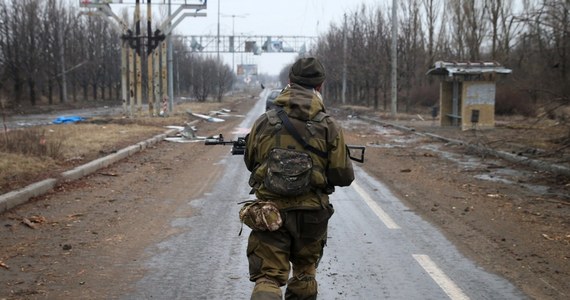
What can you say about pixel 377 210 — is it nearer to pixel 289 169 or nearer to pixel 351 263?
pixel 351 263

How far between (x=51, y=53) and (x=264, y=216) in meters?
54.2

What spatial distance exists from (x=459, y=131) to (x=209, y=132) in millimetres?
10380

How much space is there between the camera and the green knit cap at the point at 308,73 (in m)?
3.71

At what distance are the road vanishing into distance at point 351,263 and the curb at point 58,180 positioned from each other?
241cm

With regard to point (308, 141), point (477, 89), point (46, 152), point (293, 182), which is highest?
point (477, 89)

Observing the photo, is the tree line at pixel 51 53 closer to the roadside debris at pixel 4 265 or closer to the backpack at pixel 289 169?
the roadside debris at pixel 4 265

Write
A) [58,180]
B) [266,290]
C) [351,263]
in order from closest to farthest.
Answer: [266,290] → [351,263] → [58,180]

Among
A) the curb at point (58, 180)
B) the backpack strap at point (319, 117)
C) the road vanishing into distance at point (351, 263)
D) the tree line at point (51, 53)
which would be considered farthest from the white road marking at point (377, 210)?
the tree line at point (51, 53)

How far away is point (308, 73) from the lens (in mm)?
3713

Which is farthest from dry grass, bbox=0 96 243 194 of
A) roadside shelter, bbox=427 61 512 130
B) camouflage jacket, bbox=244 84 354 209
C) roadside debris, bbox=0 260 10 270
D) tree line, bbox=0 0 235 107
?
tree line, bbox=0 0 235 107

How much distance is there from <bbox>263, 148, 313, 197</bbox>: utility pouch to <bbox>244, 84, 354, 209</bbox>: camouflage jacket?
6cm

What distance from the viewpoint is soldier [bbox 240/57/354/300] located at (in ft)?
11.3

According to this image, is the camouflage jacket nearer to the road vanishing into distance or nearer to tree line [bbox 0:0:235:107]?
the road vanishing into distance

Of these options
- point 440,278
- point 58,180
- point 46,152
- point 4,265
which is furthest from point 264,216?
point 46,152
